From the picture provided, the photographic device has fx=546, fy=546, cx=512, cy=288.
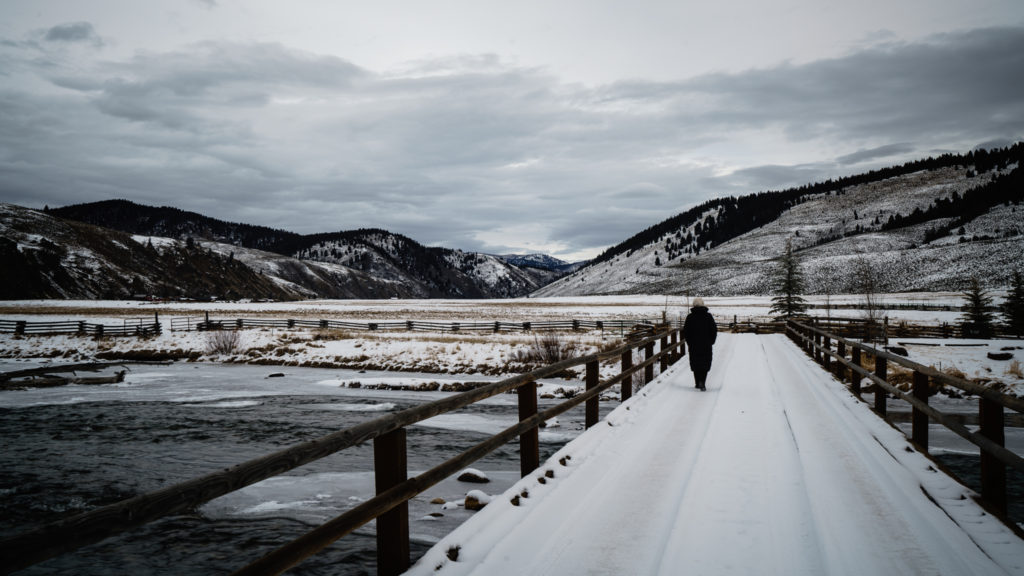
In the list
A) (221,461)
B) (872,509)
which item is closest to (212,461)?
(221,461)

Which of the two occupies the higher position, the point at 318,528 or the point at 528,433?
the point at 318,528

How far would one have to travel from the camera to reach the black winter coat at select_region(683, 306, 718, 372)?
11.7m

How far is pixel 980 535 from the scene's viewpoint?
4.19m

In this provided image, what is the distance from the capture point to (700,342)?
11883mm

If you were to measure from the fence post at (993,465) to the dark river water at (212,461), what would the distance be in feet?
17.1

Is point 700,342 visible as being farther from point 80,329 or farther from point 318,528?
point 80,329

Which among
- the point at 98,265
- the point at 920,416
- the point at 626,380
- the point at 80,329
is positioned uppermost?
the point at 98,265

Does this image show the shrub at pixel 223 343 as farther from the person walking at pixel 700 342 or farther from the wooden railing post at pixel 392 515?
the wooden railing post at pixel 392 515

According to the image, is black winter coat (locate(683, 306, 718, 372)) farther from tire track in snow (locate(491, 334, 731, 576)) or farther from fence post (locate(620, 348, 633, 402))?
tire track in snow (locate(491, 334, 731, 576))

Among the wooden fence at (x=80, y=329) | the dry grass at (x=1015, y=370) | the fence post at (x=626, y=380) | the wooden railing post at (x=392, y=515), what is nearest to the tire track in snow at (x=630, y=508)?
the wooden railing post at (x=392, y=515)

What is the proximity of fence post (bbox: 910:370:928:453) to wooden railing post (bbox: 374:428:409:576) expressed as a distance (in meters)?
5.77

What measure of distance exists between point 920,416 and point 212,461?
11.4 m

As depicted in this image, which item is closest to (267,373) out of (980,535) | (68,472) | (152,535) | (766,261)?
(68,472)

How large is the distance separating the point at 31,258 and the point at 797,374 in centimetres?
14748
